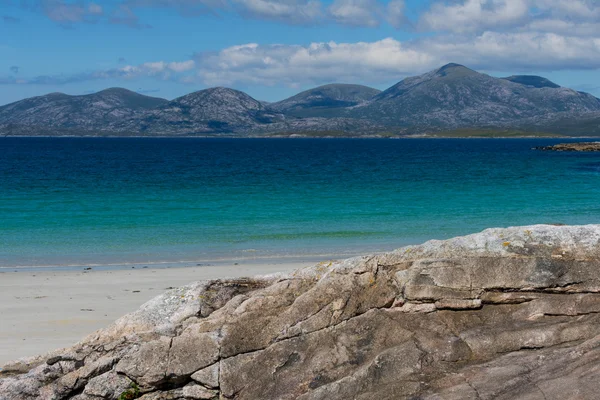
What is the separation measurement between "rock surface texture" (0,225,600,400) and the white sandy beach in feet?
23.0

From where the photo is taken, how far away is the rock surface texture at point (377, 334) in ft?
28.1

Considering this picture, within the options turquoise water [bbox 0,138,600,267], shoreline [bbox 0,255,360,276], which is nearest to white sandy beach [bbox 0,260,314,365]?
shoreline [bbox 0,255,360,276]

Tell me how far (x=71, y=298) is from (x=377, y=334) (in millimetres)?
15777

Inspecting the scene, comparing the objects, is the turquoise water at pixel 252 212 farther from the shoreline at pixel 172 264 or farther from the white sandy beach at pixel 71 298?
the white sandy beach at pixel 71 298

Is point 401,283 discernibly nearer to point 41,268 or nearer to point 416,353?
point 416,353

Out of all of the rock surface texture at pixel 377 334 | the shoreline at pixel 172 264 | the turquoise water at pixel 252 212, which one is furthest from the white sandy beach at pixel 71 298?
the rock surface texture at pixel 377 334

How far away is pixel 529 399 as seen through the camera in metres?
7.47

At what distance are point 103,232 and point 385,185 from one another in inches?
1585

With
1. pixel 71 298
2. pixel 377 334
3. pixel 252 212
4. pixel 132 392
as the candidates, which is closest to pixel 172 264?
pixel 71 298

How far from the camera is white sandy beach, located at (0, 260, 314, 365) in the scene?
57.2 ft

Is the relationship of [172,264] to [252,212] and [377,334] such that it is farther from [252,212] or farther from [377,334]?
[377,334]

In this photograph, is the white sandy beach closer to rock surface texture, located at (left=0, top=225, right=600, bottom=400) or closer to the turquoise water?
the turquoise water

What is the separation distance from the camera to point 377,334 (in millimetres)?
8984

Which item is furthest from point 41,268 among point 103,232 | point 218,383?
point 218,383
